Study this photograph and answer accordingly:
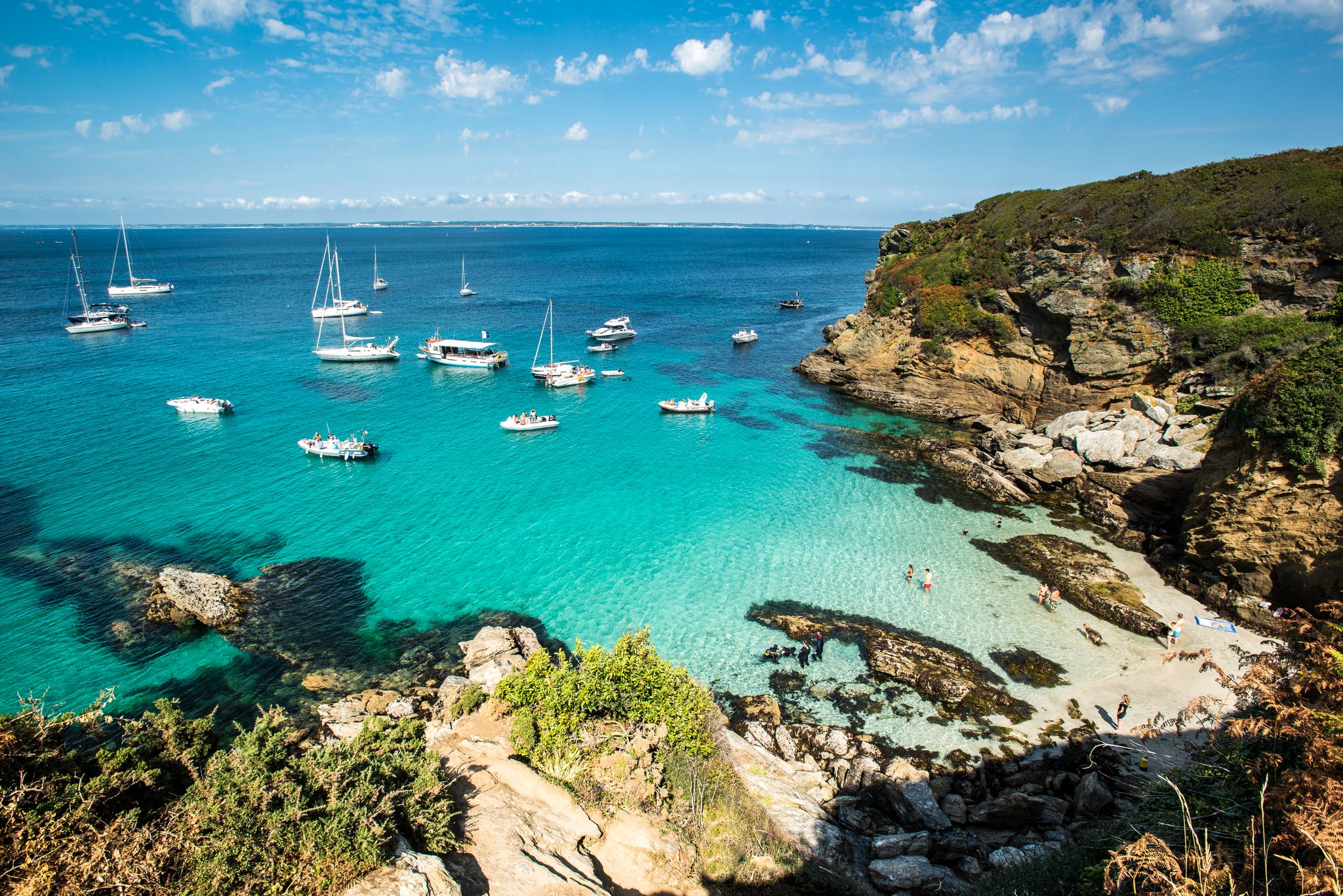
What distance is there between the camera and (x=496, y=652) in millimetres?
21719

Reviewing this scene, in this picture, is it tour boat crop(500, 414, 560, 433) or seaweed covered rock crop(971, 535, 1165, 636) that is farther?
tour boat crop(500, 414, 560, 433)

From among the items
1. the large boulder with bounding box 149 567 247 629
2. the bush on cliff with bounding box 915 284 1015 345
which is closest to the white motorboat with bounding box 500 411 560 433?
the large boulder with bounding box 149 567 247 629

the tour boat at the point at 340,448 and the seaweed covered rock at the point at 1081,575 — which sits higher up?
the tour boat at the point at 340,448

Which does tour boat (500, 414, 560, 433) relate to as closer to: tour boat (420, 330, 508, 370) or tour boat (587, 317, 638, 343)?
tour boat (420, 330, 508, 370)

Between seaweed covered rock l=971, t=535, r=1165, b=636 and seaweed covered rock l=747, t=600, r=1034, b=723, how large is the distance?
7.25 meters

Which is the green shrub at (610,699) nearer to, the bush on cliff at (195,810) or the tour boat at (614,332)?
the bush on cliff at (195,810)

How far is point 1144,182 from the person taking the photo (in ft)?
151

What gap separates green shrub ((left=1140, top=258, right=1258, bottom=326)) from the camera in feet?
121

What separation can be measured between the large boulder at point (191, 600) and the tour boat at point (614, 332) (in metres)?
51.2

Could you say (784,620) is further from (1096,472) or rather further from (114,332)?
(114,332)

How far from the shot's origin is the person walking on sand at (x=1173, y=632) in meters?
22.6

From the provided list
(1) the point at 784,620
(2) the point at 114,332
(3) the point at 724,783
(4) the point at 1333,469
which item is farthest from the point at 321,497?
(2) the point at 114,332

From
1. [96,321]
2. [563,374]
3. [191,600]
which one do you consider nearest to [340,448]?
[191,600]

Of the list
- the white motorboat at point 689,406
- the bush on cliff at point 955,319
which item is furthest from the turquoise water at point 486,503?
the bush on cliff at point 955,319
